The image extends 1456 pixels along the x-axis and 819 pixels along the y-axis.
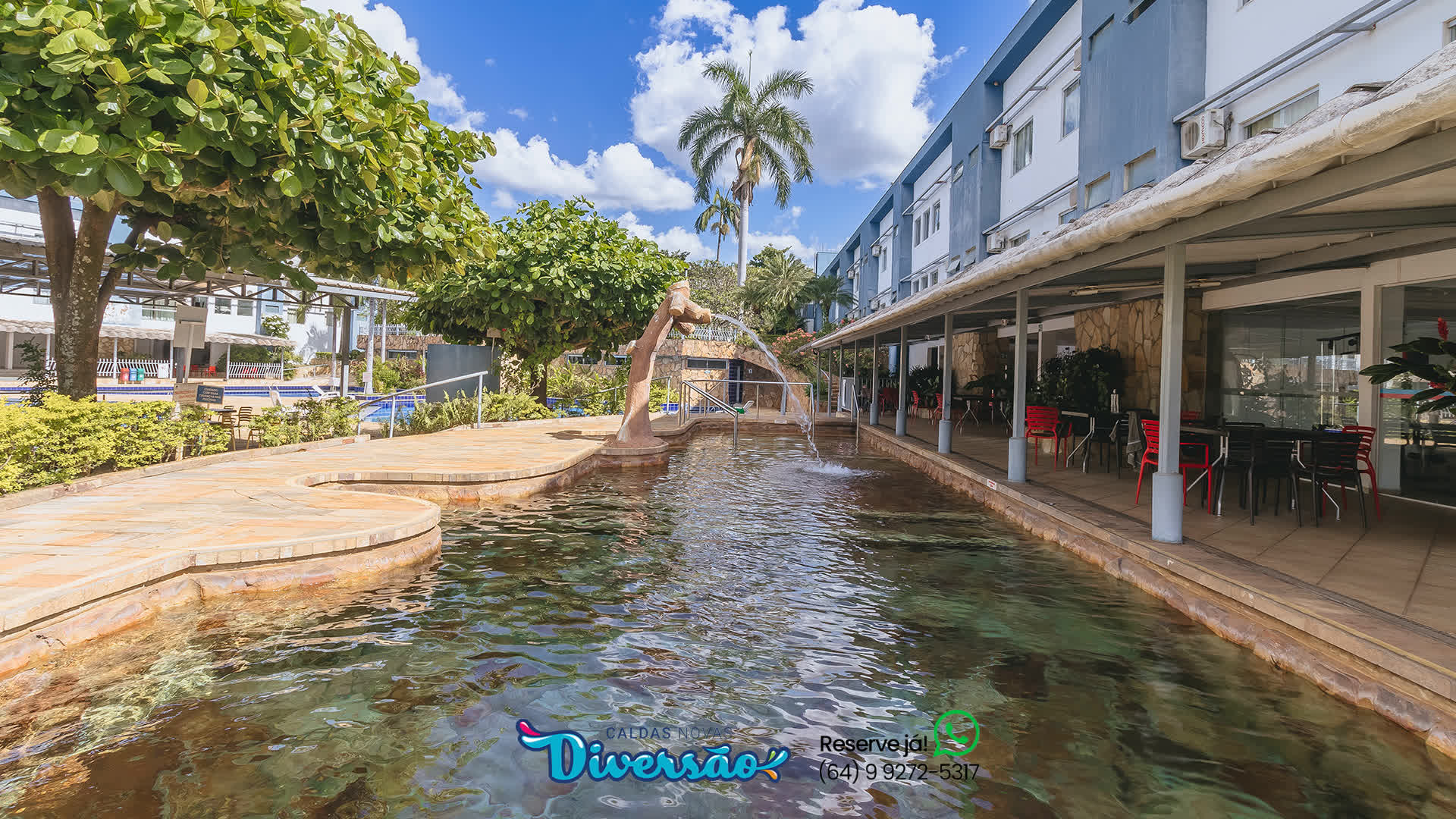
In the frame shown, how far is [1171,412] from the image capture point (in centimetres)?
659

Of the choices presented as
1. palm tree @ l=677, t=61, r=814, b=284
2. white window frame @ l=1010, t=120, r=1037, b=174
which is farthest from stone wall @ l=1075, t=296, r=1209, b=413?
palm tree @ l=677, t=61, r=814, b=284

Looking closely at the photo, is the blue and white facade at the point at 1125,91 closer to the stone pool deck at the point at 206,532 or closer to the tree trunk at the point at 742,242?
the stone pool deck at the point at 206,532

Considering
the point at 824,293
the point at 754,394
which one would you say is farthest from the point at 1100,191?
the point at 824,293

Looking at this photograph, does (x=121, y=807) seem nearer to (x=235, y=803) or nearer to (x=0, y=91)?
(x=235, y=803)

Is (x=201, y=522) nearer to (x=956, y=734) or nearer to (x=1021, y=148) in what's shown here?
(x=956, y=734)

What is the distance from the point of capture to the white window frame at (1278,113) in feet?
30.7

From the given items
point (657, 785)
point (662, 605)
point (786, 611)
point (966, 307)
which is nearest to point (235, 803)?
point (657, 785)

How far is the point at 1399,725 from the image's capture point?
11.8 feet

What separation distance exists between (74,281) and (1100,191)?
16.2 metres

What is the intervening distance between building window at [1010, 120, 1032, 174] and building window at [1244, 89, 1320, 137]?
25.9 feet

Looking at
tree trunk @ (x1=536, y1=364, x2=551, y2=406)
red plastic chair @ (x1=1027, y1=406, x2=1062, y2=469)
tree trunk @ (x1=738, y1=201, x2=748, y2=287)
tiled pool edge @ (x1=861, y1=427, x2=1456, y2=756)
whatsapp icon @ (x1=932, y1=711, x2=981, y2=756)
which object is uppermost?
tree trunk @ (x1=738, y1=201, x2=748, y2=287)

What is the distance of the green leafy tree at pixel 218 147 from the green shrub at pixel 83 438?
572 millimetres

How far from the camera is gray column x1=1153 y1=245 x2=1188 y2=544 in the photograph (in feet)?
20.5

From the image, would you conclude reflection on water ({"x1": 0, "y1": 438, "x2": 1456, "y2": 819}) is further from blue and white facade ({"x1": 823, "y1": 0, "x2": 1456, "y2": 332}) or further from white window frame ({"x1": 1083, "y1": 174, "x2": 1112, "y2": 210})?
white window frame ({"x1": 1083, "y1": 174, "x2": 1112, "y2": 210})
